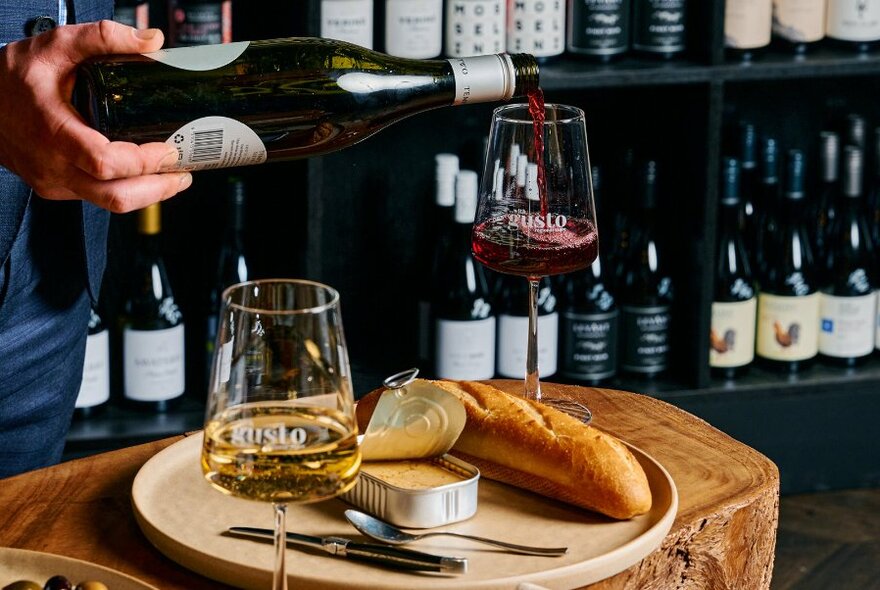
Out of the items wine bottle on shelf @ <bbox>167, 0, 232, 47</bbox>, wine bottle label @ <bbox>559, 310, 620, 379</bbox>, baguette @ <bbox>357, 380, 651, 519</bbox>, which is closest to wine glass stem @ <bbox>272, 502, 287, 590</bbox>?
baguette @ <bbox>357, 380, 651, 519</bbox>

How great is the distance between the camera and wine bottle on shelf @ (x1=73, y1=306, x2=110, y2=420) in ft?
6.83

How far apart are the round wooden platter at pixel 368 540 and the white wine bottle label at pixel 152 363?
1.02m

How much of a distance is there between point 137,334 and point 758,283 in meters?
1.13

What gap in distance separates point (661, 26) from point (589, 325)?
52cm

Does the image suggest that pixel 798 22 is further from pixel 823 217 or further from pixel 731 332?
pixel 731 332

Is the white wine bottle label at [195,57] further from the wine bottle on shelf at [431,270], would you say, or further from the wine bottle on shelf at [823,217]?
the wine bottle on shelf at [823,217]

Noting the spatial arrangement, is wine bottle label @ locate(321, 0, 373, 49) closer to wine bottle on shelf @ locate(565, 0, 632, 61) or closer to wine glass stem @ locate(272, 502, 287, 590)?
wine bottle on shelf @ locate(565, 0, 632, 61)

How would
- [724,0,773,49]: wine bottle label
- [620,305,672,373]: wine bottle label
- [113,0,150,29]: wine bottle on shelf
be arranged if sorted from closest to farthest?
1. [113,0,150,29]: wine bottle on shelf
2. [724,0,773,49]: wine bottle label
3. [620,305,672,373]: wine bottle label

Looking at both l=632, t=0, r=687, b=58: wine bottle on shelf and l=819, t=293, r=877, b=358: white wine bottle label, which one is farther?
l=819, t=293, r=877, b=358: white wine bottle label

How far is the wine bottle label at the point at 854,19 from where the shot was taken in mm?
→ 2279

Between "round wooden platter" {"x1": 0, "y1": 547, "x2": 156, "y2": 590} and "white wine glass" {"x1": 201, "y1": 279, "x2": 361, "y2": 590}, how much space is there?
13cm

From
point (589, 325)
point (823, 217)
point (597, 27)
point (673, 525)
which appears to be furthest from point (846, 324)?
point (673, 525)

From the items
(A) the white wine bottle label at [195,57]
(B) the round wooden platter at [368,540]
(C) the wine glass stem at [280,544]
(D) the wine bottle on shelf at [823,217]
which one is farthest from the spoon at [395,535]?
(D) the wine bottle on shelf at [823,217]

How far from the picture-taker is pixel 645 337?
232 centimetres
